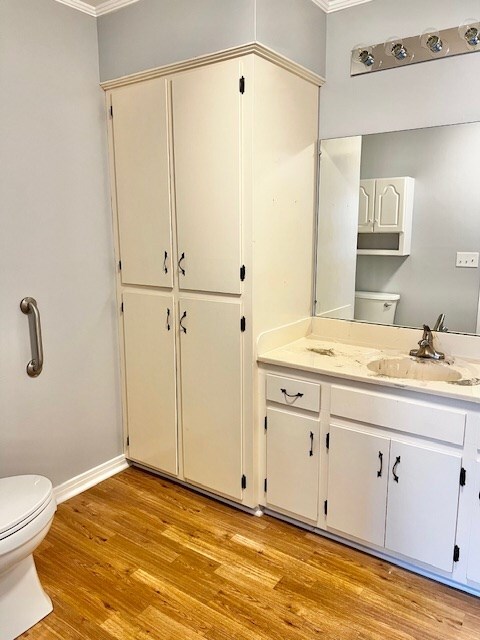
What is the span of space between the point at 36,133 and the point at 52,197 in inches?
11.8

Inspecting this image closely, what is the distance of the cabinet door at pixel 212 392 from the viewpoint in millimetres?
2324

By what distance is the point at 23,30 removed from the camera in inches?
86.5

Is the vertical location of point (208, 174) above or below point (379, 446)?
above

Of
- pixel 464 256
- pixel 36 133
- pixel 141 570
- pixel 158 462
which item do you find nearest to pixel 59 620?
pixel 141 570

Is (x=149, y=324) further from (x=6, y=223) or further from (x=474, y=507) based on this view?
(x=474, y=507)

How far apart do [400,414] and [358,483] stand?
0.38 metres

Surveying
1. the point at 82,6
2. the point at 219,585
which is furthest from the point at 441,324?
the point at 82,6

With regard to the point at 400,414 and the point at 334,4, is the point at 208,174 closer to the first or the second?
the point at 334,4

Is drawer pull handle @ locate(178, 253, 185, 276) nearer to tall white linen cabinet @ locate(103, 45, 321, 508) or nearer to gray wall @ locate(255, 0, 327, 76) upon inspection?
tall white linen cabinet @ locate(103, 45, 321, 508)

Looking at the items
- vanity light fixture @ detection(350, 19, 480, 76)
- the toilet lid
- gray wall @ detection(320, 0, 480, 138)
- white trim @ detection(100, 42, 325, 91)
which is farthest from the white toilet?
vanity light fixture @ detection(350, 19, 480, 76)

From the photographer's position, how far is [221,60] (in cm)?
210

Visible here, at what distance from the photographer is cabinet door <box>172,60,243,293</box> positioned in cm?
213

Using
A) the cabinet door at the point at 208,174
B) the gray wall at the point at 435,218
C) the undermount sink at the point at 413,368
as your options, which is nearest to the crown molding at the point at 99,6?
the cabinet door at the point at 208,174

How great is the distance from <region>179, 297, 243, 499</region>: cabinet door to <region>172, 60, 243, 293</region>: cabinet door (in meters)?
0.15
